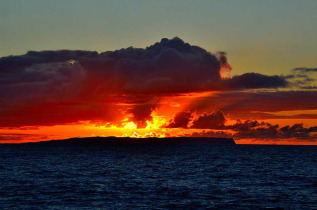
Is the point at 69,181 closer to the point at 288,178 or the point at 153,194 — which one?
the point at 153,194

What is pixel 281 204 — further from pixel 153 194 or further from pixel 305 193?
pixel 153 194

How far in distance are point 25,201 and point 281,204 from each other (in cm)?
3376

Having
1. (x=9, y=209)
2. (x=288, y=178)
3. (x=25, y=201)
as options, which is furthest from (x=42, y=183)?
(x=288, y=178)

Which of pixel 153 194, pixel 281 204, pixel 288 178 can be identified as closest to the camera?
pixel 281 204

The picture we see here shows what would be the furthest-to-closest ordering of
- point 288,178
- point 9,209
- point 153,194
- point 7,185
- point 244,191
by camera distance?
1. point 288,178
2. point 7,185
3. point 244,191
4. point 153,194
5. point 9,209

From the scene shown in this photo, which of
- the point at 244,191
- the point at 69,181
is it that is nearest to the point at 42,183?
the point at 69,181

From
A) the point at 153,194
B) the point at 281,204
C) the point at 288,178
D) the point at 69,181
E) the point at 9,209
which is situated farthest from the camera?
the point at 288,178

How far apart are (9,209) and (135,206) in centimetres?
1507

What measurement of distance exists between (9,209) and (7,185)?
25.2m

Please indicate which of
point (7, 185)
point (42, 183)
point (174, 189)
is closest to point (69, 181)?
point (42, 183)

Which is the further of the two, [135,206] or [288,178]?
[288,178]

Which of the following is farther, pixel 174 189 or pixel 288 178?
pixel 288 178

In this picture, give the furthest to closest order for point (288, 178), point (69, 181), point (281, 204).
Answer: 1. point (288, 178)
2. point (69, 181)
3. point (281, 204)

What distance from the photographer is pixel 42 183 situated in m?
82.1
